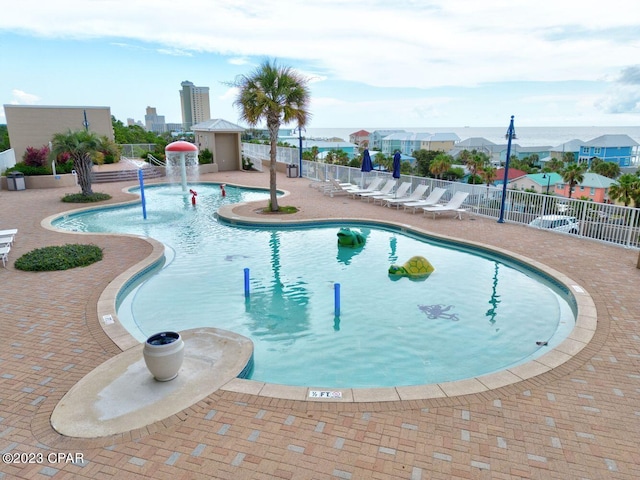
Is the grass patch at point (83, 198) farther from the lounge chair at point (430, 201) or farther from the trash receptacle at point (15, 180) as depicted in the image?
the lounge chair at point (430, 201)

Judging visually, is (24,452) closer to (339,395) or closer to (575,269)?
(339,395)

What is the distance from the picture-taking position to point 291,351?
643 cm

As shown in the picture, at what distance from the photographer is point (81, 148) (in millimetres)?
16656

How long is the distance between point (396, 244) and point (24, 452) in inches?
390

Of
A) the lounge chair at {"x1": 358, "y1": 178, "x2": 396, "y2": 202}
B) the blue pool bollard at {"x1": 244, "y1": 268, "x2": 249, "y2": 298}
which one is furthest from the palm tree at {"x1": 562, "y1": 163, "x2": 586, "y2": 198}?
the blue pool bollard at {"x1": 244, "y1": 268, "x2": 249, "y2": 298}

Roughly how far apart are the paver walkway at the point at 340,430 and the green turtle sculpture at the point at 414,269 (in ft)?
12.7

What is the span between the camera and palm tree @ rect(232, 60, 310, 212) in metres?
13.9

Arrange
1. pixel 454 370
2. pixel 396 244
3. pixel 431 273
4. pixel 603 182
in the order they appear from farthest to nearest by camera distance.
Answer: pixel 603 182 < pixel 396 244 < pixel 431 273 < pixel 454 370

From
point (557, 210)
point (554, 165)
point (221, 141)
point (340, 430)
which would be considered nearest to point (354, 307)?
point (340, 430)

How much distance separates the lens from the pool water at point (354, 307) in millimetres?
6133

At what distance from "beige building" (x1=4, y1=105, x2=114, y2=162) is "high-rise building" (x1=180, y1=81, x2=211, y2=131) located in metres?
103

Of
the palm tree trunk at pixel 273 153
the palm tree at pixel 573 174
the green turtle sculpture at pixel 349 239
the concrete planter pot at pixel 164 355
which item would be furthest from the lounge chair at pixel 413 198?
the palm tree at pixel 573 174

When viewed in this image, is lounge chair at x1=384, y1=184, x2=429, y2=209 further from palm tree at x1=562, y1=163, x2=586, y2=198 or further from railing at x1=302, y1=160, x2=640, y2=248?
palm tree at x1=562, y1=163, x2=586, y2=198

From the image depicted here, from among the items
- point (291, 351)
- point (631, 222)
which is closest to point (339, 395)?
point (291, 351)
